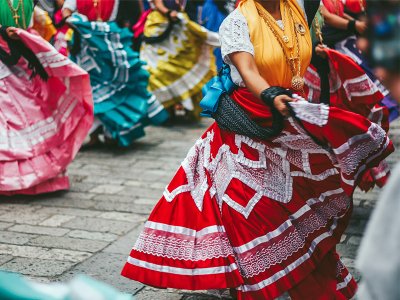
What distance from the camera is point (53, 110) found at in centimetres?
591

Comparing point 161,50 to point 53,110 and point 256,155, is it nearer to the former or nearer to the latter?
point 53,110

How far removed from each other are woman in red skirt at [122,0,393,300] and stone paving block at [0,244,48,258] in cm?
107

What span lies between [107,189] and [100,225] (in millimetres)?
1031

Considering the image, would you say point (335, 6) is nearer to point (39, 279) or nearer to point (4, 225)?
point (4, 225)

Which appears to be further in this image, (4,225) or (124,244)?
(4,225)

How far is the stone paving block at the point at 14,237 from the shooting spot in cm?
469

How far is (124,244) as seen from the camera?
15.4 ft

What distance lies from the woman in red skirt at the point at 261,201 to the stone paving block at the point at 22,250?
3.52 ft

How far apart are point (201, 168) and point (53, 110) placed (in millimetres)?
2559

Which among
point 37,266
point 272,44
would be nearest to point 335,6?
point 272,44

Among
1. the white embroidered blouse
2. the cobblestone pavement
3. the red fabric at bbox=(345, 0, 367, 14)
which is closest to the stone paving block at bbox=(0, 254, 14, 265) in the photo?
the cobblestone pavement

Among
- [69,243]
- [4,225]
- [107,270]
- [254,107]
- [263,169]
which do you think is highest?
[254,107]

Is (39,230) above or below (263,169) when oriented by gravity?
below

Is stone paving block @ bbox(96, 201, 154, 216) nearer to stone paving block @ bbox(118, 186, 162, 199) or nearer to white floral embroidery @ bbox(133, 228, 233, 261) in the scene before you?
stone paving block @ bbox(118, 186, 162, 199)
